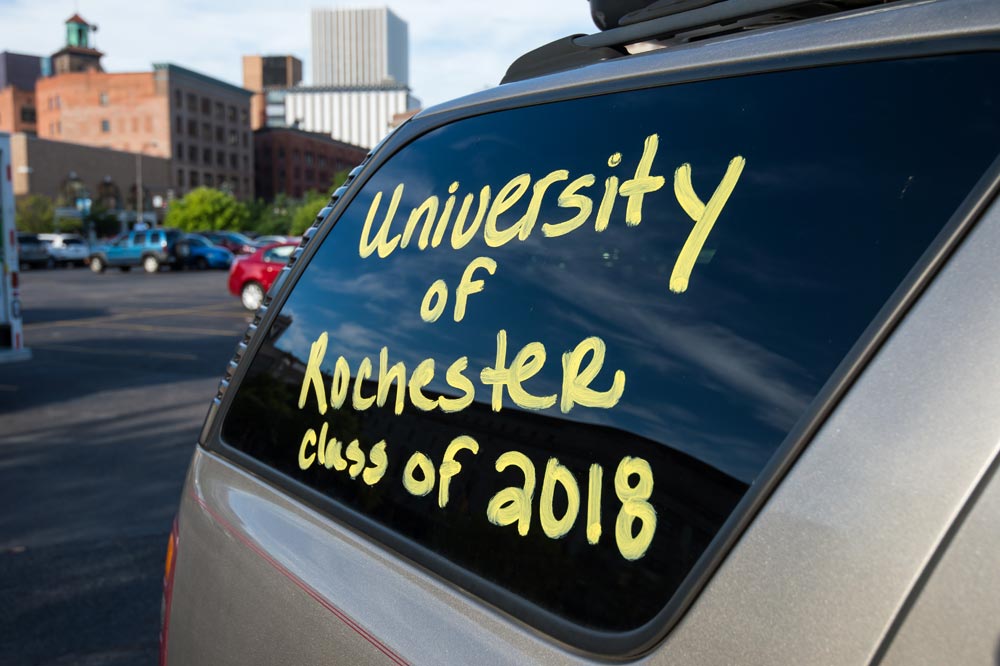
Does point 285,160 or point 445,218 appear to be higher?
point 285,160

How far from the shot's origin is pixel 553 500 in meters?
1.23

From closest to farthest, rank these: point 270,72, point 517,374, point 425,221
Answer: point 517,374, point 425,221, point 270,72

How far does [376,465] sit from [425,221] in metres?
0.47

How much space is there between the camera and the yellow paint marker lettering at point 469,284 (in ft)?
4.82

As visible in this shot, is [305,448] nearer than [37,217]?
Yes

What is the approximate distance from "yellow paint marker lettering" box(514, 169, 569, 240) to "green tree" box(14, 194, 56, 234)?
6395 centimetres

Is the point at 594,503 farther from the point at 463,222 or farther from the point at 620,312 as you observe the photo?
the point at 463,222

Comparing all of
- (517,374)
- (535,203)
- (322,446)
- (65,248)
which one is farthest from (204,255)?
(517,374)

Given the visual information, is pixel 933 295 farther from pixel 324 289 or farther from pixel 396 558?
pixel 324 289

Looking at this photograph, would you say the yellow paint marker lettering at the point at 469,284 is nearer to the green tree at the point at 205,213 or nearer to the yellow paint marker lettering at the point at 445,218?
the yellow paint marker lettering at the point at 445,218

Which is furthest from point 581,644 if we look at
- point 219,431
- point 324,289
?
point 219,431

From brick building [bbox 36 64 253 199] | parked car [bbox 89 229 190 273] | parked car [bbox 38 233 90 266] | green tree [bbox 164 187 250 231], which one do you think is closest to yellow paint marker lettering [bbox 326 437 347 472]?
parked car [bbox 89 229 190 273]

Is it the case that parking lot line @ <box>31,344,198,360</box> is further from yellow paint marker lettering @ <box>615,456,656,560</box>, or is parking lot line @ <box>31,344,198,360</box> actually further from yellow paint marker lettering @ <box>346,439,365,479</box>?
yellow paint marker lettering @ <box>615,456,656,560</box>

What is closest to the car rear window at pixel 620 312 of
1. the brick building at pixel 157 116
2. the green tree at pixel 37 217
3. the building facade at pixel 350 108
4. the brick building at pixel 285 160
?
the green tree at pixel 37 217
